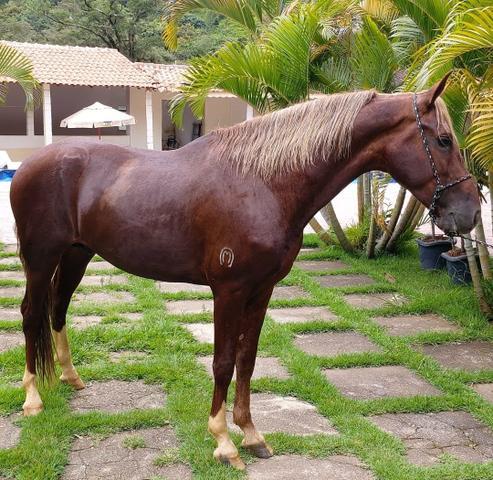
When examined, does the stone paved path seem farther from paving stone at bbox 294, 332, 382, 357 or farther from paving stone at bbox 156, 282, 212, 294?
paving stone at bbox 156, 282, 212, 294

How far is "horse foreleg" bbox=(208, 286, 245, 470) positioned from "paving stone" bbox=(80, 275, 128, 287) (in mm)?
3627

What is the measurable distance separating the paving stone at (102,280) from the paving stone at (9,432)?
9.76 ft

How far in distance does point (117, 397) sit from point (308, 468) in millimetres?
1337

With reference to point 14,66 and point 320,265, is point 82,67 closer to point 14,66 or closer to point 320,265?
point 14,66

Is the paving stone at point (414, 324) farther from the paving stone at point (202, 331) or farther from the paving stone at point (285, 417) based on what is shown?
the paving stone at point (285, 417)

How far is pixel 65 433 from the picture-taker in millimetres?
3203

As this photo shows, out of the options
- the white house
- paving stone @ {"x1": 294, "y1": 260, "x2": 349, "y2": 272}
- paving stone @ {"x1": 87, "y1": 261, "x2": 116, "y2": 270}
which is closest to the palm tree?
paving stone @ {"x1": 87, "y1": 261, "x2": 116, "y2": 270}

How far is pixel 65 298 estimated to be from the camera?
148 inches

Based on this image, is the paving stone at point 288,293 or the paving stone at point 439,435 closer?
the paving stone at point 439,435

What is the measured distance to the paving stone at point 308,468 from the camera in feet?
9.36

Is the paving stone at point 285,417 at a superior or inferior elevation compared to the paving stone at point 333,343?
superior

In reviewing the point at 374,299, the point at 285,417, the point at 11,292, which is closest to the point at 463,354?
the point at 374,299

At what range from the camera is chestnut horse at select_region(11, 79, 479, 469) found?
8.74 feet

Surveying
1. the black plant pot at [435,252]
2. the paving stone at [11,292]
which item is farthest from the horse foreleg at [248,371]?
the black plant pot at [435,252]
